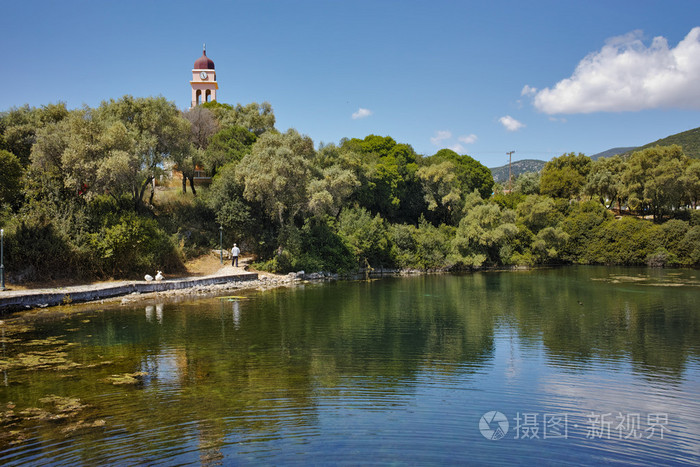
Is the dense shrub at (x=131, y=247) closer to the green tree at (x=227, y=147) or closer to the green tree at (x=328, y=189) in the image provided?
the green tree at (x=328, y=189)

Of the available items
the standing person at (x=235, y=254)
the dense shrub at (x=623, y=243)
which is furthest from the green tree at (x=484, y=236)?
the standing person at (x=235, y=254)

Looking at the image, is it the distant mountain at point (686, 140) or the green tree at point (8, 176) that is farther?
the distant mountain at point (686, 140)

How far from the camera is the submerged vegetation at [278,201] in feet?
84.0

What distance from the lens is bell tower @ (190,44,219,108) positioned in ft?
203

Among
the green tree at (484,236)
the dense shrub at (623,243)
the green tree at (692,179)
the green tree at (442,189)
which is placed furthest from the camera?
the green tree at (442,189)

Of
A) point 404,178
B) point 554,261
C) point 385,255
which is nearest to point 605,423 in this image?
point 385,255

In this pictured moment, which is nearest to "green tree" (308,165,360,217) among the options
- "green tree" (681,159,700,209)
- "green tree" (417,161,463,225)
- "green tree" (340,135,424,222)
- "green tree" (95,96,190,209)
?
"green tree" (340,135,424,222)

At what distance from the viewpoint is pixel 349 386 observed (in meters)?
11.0

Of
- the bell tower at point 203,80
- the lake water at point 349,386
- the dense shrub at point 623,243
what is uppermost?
the bell tower at point 203,80

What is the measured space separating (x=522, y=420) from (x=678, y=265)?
4778 centimetres

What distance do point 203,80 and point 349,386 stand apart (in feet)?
195

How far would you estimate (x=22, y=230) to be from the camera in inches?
924

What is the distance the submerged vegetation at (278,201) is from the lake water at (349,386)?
7537 mm

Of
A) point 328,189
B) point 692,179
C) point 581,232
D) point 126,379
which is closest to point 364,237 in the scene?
point 328,189
